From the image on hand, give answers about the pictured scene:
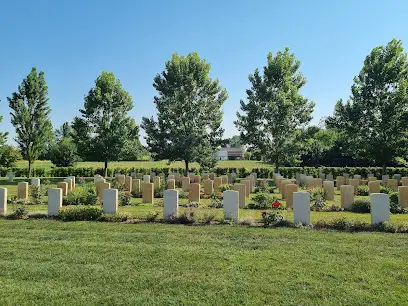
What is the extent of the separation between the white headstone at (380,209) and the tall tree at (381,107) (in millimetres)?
18566

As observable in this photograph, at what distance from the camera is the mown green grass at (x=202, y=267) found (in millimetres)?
4668

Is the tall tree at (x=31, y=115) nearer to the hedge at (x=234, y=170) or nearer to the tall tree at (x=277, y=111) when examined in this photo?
the hedge at (x=234, y=170)

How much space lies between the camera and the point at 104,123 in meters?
30.0

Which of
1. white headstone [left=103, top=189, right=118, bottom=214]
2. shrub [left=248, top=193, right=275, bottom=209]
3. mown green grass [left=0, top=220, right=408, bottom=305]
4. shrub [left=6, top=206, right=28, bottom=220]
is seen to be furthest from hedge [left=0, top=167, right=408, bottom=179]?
mown green grass [left=0, top=220, right=408, bottom=305]

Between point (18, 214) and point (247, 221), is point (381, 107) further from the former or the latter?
point (18, 214)

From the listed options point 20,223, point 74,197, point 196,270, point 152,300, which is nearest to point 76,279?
point 152,300

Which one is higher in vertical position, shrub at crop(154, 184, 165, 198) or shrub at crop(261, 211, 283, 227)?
shrub at crop(154, 184, 165, 198)

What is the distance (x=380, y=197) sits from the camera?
903 centimetres

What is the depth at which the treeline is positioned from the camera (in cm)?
2675

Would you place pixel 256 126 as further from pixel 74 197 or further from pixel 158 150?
pixel 74 197

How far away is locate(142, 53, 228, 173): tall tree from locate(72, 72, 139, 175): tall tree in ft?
8.23

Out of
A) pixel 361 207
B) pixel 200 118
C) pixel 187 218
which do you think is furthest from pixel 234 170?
pixel 187 218

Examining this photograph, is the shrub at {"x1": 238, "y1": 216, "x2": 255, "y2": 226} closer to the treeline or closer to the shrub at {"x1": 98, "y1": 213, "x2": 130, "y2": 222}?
the shrub at {"x1": 98, "y1": 213, "x2": 130, "y2": 222}

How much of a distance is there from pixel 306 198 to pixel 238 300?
16.8 ft
